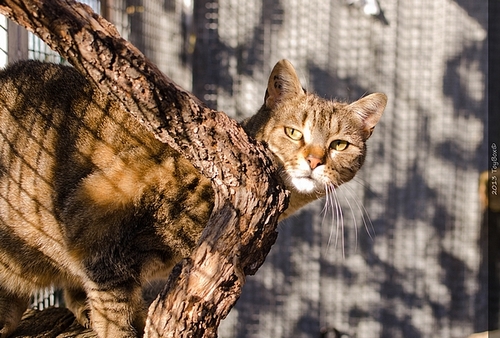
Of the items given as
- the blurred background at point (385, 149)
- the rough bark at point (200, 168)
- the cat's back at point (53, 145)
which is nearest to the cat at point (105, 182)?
the cat's back at point (53, 145)

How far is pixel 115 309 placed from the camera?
2.00 metres

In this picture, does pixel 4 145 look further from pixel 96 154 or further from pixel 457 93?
pixel 457 93

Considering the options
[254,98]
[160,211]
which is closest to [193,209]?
[160,211]

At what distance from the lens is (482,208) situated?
3754mm

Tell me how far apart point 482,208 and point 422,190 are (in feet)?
1.43

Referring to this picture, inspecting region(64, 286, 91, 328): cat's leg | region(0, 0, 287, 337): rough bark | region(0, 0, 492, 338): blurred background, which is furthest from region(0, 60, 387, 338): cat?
region(0, 0, 492, 338): blurred background

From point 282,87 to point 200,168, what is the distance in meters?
0.90

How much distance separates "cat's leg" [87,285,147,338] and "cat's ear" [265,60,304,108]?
960mm

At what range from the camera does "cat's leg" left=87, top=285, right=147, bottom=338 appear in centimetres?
198

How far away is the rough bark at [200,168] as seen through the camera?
1.29 meters

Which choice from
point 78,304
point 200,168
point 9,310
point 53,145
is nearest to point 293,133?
point 200,168

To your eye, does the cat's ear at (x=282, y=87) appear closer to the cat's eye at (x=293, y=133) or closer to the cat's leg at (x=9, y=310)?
the cat's eye at (x=293, y=133)

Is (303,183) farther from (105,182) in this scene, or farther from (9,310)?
(9,310)

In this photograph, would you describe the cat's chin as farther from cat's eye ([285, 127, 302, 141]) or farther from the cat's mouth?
cat's eye ([285, 127, 302, 141])
